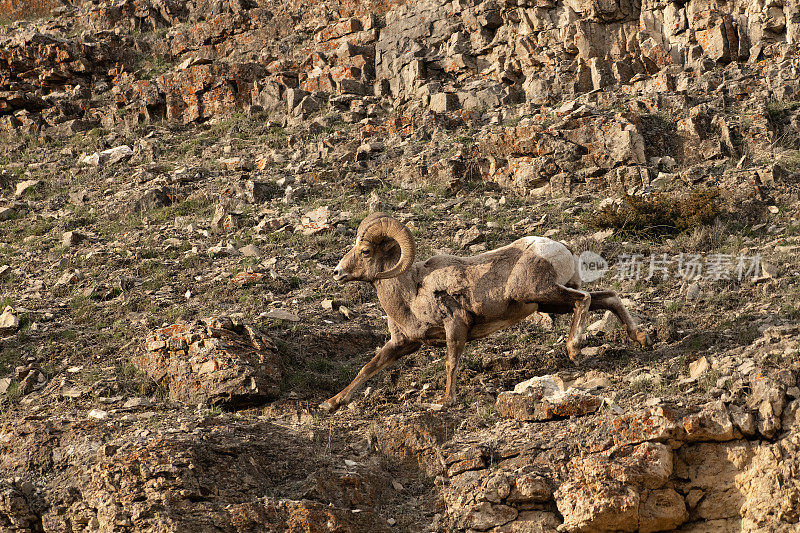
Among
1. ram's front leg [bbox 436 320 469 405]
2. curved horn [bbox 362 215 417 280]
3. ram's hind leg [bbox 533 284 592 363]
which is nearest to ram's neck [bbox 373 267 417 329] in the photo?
curved horn [bbox 362 215 417 280]

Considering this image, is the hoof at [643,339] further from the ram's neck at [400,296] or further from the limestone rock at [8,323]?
the limestone rock at [8,323]

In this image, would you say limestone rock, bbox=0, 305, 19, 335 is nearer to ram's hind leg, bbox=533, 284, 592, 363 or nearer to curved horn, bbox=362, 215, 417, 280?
curved horn, bbox=362, 215, 417, 280

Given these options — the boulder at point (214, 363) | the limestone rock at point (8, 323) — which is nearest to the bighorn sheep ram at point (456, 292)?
the boulder at point (214, 363)

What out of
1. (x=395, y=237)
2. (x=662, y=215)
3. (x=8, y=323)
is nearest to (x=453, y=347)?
(x=395, y=237)

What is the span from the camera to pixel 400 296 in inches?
434

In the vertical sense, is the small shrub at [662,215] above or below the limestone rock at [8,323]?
below

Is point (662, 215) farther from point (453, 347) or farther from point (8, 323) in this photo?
point (8, 323)

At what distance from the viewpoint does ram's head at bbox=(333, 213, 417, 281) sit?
434 inches

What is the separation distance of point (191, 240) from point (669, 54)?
33.2 feet

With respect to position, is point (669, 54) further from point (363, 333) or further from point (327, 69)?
point (363, 333)

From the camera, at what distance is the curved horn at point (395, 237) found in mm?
10820

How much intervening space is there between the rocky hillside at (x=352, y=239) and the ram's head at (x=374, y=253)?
1334 millimetres

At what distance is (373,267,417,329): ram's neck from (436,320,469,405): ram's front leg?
48 cm

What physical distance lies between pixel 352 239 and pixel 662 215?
487 centimetres
